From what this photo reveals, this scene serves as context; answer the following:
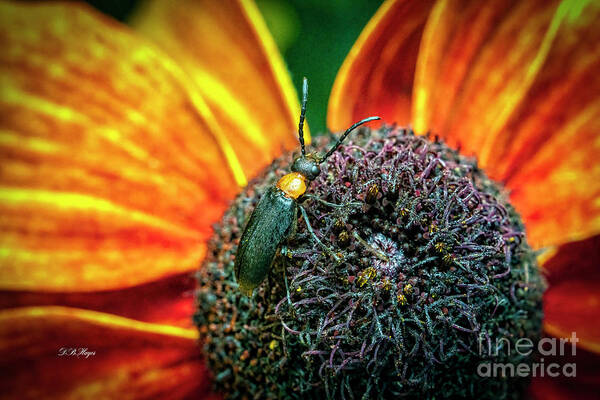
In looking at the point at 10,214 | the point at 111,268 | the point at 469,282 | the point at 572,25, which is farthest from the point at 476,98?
the point at 10,214

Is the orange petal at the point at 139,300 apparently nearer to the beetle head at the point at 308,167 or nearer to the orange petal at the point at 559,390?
the beetle head at the point at 308,167

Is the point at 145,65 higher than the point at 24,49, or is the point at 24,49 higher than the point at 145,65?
the point at 145,65

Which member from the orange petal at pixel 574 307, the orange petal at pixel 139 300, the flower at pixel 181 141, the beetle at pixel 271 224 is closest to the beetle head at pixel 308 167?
the beetle at pixel 271 224

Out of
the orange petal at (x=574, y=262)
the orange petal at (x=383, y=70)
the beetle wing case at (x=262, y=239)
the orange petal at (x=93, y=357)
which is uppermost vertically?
the orange petal at (x=383, y=70)

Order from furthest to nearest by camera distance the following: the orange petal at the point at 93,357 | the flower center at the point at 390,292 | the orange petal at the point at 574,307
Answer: the orange petal at the point at 574,307 < the orange petal at the point at 93,357 < the flower center at the point at 390,292

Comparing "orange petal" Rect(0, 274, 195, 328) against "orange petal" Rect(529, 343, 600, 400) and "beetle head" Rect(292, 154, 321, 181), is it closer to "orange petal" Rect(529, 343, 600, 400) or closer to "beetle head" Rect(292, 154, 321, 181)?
"beetle head" Rect(292, 154, 321, 181)

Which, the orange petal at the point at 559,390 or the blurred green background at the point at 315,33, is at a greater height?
the blurred green background at the point at 315,33

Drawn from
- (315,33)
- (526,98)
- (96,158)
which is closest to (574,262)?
(526,98)

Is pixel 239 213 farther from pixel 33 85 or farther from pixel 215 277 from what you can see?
pixel 33 85
